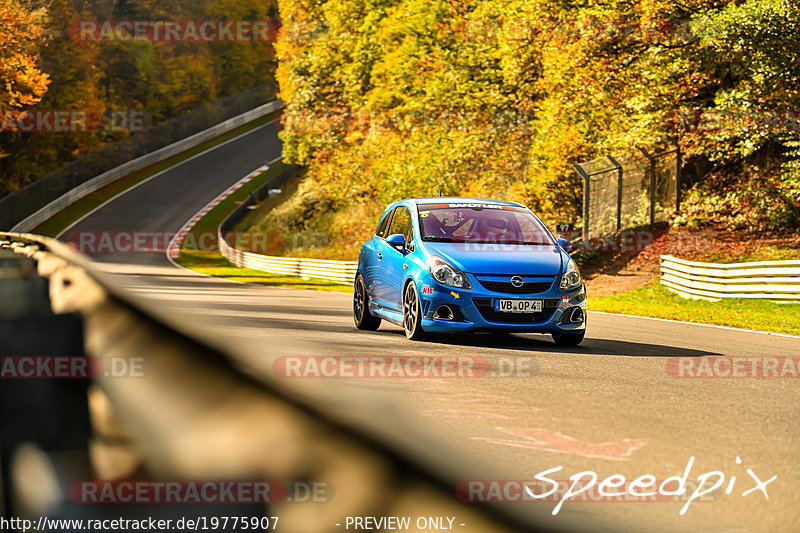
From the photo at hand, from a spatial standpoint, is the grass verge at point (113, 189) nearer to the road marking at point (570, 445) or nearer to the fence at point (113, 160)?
the fence at point (113, 160)

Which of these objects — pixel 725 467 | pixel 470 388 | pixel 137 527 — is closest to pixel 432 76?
pixel 470 388

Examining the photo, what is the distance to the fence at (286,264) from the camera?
34.7 m

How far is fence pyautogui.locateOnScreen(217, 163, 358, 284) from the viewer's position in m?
34.7

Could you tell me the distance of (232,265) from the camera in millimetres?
50281

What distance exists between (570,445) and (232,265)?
4548cm

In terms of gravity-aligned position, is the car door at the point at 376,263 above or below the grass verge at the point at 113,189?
above

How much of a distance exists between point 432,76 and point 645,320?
2756 centimetres

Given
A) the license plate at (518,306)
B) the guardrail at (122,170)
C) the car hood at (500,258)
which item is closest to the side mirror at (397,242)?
the car hood at (500,258)

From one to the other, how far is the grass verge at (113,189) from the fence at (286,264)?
10.7 m

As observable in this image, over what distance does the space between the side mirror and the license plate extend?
1.73m
